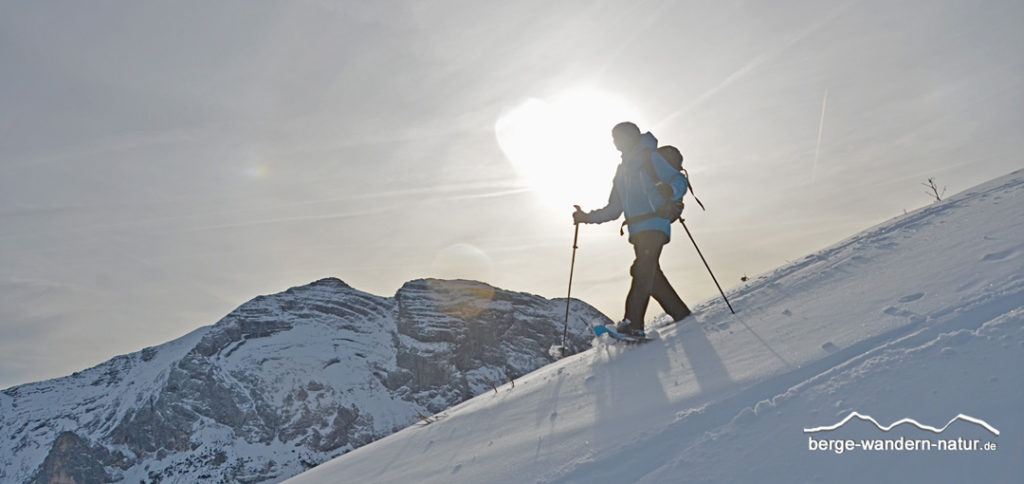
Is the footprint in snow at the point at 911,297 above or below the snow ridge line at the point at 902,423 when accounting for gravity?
above

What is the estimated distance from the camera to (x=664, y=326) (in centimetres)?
587

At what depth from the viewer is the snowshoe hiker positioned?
588 centimetres

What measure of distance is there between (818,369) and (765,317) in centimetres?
171

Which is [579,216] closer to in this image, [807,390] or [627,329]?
[627,329]

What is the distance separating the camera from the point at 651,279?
6.00m

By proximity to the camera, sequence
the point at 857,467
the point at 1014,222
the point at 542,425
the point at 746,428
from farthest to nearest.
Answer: the point at 1014,222 → the point at 542,425 → the point at 746,428 → the point at 857,467

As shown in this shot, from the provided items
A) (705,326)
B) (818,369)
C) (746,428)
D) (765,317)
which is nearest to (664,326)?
(705,326)

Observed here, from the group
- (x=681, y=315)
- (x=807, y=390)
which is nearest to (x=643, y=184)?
(x=681, y=315)

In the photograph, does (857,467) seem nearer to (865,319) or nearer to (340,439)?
(865,319)

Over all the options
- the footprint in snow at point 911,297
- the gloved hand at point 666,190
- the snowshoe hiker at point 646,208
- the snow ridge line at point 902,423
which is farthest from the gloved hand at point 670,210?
the snow ridge line at point 902,423

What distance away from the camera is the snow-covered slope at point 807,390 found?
72.9 inches

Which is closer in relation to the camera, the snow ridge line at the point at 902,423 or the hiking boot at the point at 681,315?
the snow ridge line at the point at 902,423

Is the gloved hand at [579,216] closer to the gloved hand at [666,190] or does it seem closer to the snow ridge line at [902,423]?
the gloved hand at [666,190]

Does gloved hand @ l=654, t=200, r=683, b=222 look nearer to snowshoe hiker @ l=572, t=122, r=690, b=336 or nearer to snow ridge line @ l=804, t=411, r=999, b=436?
snowshoe hiker @ l=572, t=122, r=690, b=336
